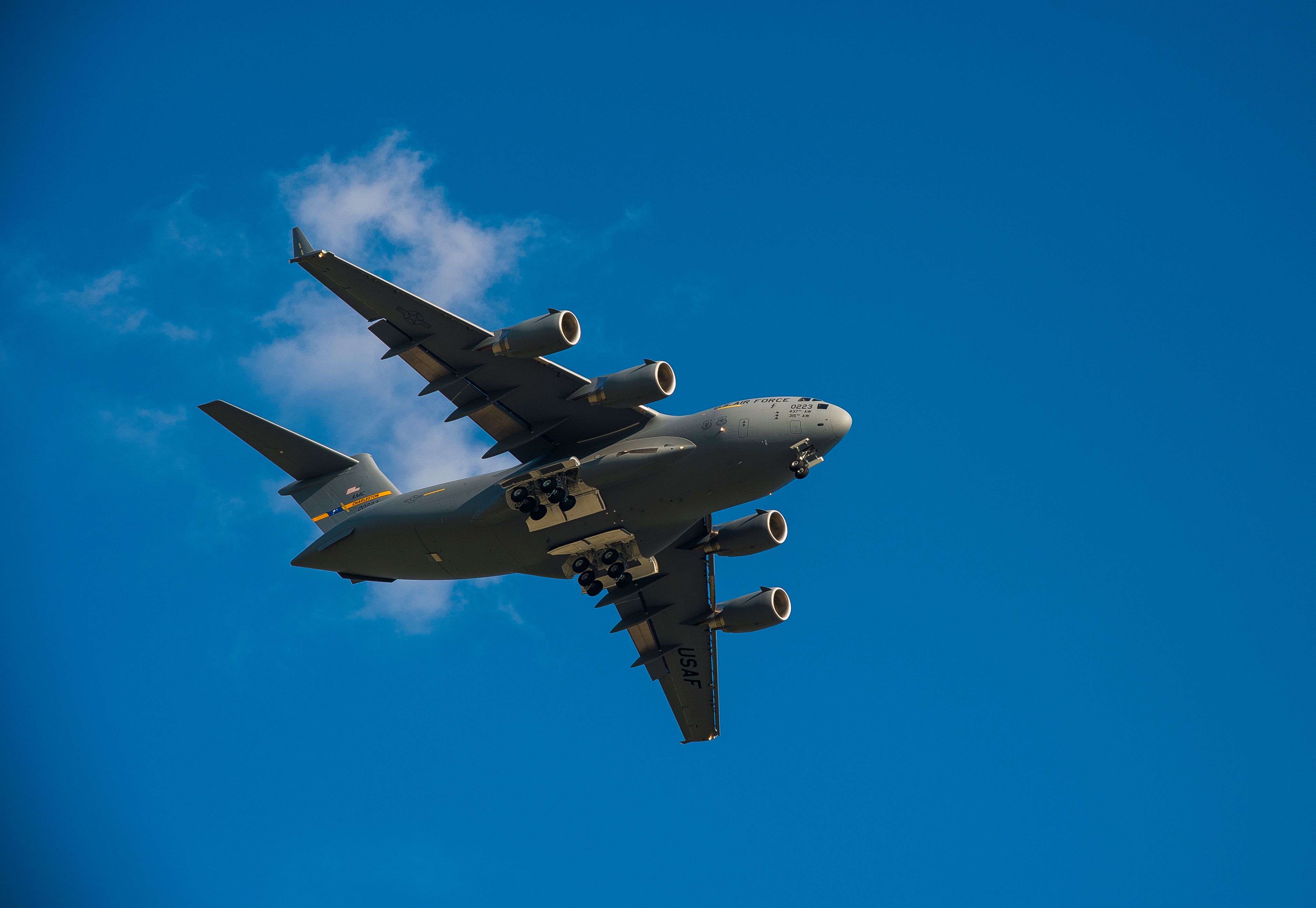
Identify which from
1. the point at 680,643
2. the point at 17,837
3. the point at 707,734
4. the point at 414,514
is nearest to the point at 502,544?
the point at 414,514

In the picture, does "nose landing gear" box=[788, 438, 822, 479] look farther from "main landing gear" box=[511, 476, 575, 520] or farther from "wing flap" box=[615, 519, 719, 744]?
"wing flap" box=[615, 519, 719, 744]

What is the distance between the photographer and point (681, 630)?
2559 centimetres

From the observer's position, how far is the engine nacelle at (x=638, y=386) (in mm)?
18531

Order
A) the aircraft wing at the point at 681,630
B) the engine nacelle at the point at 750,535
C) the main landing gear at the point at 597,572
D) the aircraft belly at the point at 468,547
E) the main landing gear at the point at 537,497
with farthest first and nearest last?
the aircraft wing at the point at 681,630 → the engine nacelle at the point at 750,535 → the main landing gear at the point at 597,572 → the aircraft belly at the point at 468,547 → the main landing gear at the point at 537,497

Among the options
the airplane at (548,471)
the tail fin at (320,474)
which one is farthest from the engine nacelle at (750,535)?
the tail fin at (320,474)

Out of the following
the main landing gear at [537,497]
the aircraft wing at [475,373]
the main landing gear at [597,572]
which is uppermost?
the aircraft wing at [475,373]

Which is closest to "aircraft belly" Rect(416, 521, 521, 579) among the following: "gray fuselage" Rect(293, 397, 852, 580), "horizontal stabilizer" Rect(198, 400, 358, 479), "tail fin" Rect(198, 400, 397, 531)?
"gray fuselage" Rect(293, 397, 852, 580)

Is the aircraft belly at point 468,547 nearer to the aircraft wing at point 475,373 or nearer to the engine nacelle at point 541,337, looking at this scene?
the aircraft wing at point 475,373

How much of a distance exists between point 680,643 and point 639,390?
933 cm

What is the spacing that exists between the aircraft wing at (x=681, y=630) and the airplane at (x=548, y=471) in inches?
4.1

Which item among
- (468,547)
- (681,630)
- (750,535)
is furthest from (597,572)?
(681,630)

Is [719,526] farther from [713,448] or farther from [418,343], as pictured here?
[418,343]

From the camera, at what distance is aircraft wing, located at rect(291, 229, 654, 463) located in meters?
19.1

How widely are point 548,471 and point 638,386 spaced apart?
108 inches
